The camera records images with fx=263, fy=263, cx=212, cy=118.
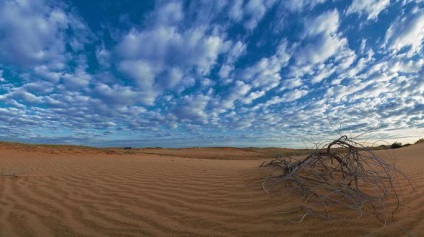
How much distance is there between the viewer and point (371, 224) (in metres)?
2.52

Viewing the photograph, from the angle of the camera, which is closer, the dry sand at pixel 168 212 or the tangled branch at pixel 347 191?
the dry sand at pixel 168 212

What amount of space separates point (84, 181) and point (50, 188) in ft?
2.40

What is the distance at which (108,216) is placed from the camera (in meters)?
3.22

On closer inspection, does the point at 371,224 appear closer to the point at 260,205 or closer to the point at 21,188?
the point at 260,205

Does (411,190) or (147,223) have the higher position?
(411,190)

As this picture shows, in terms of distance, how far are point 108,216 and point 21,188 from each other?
2.89m

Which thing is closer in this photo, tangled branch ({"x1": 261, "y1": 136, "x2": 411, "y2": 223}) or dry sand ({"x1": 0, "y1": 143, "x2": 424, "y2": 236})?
dry sand ({"x1": 0, "y1": 143, "x2": 424, "y2": 236})

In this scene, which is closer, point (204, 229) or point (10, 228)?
point (204, 229)

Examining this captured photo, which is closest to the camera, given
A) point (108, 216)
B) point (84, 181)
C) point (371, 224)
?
point (371, 224)

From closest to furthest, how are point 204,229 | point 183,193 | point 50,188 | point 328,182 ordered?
point 204,229 < point 328,182 < point 183,193 < point 50,188

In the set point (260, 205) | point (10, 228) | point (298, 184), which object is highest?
point (298, 184)

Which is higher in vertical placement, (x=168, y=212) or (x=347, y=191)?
(x=347, y=191)

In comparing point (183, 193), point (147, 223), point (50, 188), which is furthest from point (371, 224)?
point (50, 188)

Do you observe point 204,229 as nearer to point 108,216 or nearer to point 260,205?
point 260,205
